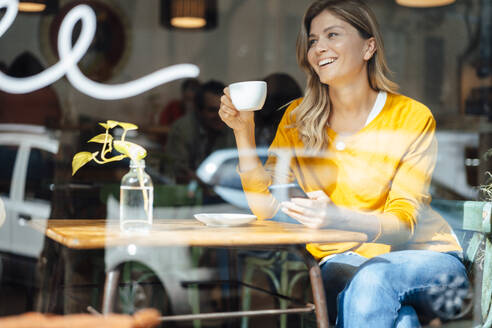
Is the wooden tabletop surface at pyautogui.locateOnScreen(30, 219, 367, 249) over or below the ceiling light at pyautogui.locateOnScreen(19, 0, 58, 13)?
below

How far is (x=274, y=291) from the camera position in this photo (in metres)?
2.78

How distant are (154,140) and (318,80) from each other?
2.48 ft

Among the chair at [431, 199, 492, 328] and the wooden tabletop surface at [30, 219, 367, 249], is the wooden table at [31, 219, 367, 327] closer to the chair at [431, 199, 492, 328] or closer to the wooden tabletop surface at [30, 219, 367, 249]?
the wooden tabletop surface at [30, 219, 367, 249]

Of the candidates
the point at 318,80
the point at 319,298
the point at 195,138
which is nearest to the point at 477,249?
the point at 319,298

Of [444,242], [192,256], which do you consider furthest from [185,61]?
[444,242]

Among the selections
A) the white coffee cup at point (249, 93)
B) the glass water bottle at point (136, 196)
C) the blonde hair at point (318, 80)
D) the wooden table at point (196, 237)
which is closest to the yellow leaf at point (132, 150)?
the glass water bottle at point (136, 196)

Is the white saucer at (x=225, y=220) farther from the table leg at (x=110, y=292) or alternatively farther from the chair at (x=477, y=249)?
the chair at (x=477, y=249)

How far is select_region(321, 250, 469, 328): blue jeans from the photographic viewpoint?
1748 millimetres

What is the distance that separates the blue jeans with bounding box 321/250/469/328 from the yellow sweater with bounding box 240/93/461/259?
13 cm

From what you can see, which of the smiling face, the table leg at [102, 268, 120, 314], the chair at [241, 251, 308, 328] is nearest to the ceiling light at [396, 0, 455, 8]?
the smiling face

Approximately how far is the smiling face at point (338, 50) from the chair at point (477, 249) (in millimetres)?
606

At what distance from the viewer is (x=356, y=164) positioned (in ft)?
7.32

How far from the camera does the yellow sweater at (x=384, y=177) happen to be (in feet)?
6.93

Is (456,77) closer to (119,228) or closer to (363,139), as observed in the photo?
(363,139)
